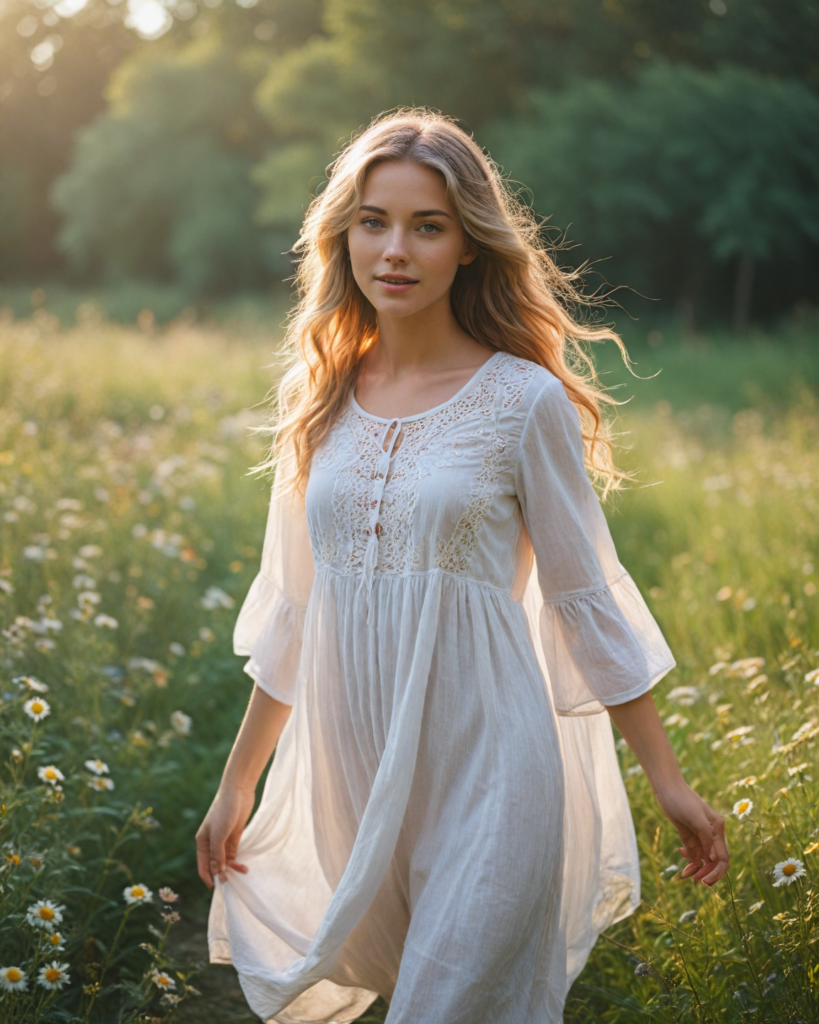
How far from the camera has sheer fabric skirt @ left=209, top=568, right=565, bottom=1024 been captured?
1.75 m

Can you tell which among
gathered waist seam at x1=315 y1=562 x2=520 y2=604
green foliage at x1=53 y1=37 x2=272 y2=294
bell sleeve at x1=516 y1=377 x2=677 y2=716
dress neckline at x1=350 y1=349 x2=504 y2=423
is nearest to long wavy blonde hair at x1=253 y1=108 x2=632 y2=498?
dress neckline at x1=350 y1=349 x2=504 y2=423

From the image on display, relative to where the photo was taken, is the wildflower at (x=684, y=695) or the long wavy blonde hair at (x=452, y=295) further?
the wildflower at (x=684, y=695)

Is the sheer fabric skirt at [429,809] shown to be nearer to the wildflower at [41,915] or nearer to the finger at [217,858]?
the finger at [217,858]

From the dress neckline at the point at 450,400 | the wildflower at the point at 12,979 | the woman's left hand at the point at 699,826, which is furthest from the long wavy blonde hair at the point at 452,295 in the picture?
the wildflower at the point at 12,979

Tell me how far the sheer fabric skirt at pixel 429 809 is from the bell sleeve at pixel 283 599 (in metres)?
0.12

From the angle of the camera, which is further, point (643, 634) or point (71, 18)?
point (71, 18)

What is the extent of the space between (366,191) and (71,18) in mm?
45721

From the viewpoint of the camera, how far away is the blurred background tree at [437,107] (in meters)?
21.3

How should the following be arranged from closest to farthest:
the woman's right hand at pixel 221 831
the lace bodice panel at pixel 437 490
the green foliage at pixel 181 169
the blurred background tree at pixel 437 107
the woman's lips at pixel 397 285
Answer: the lace bodice panel at pixel 437 490
the woman's lips at pixel 397 285
the woman's right hand at pixel 221 831
the blurred background tree at pixel 437 107
the green foliage at pixel 181 169

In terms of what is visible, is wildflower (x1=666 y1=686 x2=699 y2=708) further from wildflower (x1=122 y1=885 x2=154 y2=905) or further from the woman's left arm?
wildflower (x1=122 y1=885 x2=154 y2=905)

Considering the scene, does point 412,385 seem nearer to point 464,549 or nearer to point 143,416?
point 464,549

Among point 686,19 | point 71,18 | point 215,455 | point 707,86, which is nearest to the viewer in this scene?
point 215,455

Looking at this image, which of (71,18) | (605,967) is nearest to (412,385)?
(605,967)

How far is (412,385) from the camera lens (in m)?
2.07
